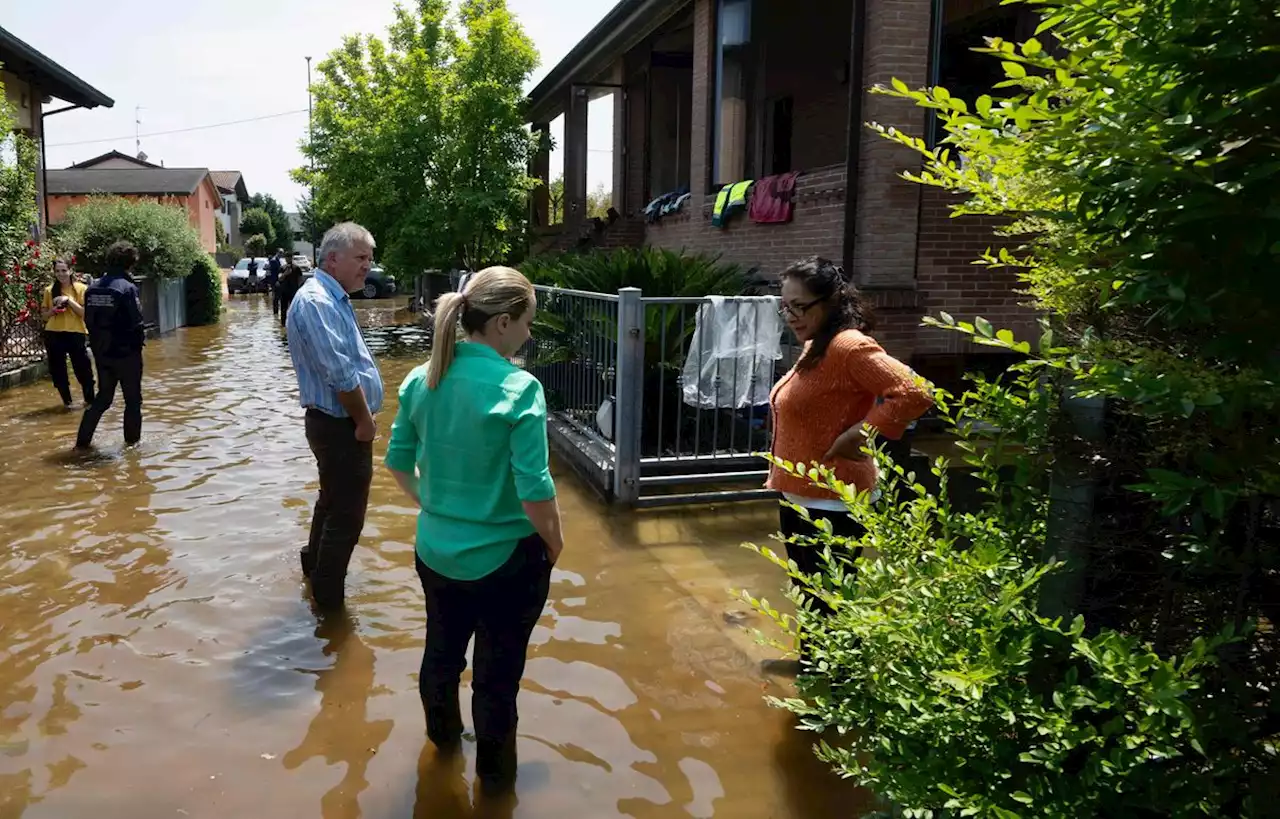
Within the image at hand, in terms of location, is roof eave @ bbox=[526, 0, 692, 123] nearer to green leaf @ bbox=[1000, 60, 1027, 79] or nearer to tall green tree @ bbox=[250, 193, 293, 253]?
green leaf @ bbox=[1000, 60, 1027, 79]

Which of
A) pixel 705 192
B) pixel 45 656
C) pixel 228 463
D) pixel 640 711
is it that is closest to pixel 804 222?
pixel 705 192

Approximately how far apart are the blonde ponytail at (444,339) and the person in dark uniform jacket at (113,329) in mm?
6255

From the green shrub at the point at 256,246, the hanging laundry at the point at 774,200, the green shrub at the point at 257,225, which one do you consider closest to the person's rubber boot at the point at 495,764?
the hanging laundry at the point at 774,200

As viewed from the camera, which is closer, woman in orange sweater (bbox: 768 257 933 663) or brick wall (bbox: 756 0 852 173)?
woman in orange sweater (bbox: 768 257 933 663)

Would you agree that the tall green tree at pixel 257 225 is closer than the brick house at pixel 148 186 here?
No

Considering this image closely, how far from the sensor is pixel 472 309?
9.66 ft

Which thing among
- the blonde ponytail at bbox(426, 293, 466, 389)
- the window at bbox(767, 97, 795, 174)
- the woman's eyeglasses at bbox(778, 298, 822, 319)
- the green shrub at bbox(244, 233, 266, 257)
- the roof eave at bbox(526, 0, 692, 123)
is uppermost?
the roof eave at bbox(526, 0, 692, 123)

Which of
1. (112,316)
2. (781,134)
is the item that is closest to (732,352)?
(112,316)

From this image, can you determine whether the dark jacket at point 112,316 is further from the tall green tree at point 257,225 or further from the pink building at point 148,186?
the tall green tree at point 257,225

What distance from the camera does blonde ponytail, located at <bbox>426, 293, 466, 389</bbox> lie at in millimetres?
2896

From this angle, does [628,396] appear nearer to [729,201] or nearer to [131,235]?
[729,201]

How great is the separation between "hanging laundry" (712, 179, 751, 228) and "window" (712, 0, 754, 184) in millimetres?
470

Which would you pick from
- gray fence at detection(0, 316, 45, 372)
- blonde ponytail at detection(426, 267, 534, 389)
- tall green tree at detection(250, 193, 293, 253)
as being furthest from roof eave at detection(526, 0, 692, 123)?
tall green tree at detection(250, 193, 293, 253)

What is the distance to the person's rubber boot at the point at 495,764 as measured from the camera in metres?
3.19
